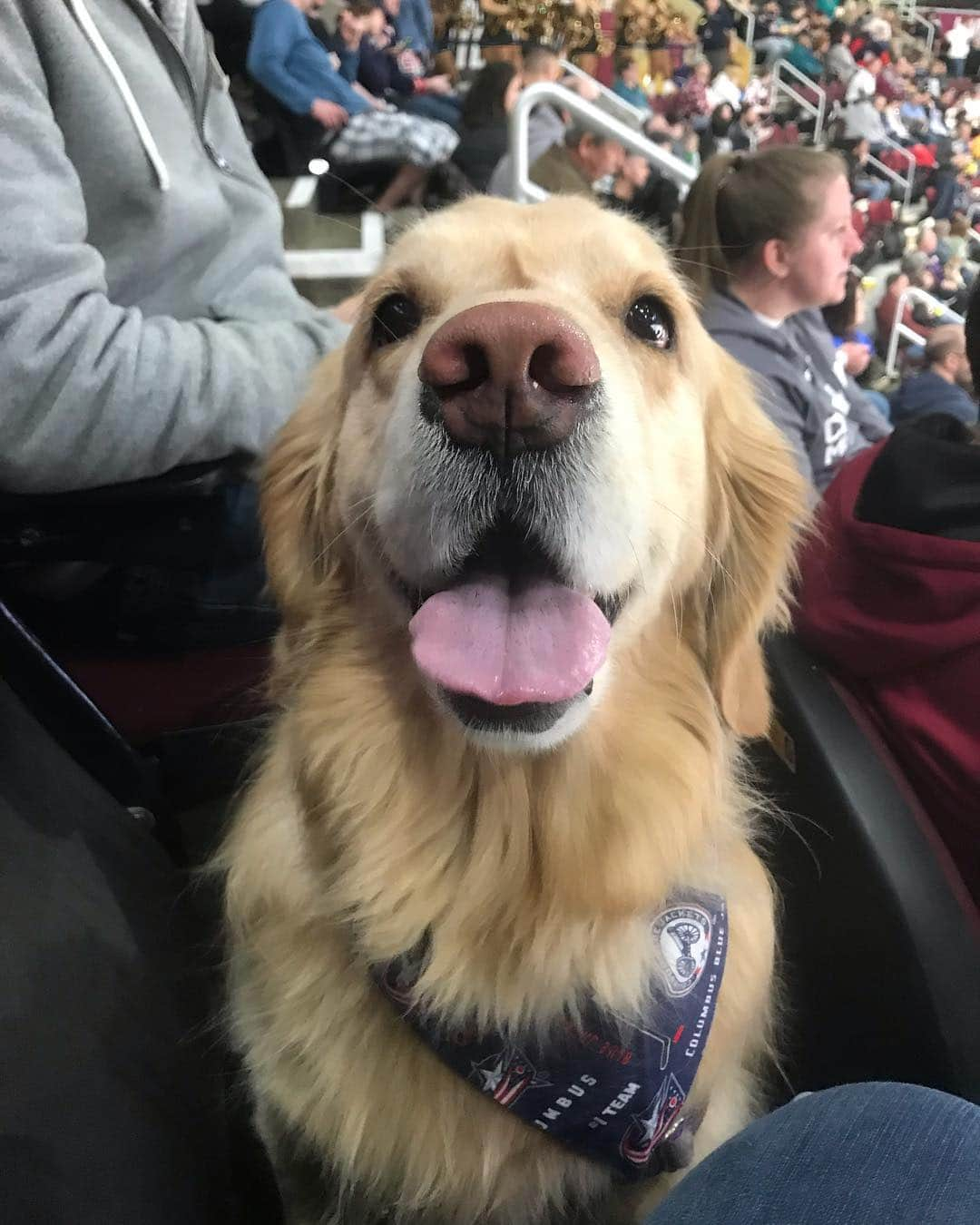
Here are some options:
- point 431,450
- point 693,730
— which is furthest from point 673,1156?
point 431,450

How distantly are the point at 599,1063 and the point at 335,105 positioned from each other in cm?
237

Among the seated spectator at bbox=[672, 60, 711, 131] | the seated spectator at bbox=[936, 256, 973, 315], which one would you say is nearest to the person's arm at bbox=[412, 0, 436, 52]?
the seated spectator at bbox=[672, 60, 711, 131]

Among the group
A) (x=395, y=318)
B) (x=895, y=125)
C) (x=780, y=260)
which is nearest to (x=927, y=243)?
(x=895, y=125)

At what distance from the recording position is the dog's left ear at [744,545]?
0.90 meters

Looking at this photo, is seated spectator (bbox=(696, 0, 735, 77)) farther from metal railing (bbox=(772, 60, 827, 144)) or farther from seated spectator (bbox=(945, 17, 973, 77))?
seated spectator (bbox=(945, 17, 973, 77))

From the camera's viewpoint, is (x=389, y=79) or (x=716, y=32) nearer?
(x=389, y=79)

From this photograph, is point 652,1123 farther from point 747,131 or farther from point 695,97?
point 747,131

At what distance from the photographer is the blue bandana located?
0.77 m

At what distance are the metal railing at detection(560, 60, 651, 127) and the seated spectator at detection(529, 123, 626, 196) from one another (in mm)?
123

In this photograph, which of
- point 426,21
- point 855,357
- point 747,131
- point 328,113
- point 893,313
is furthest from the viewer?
point 893,313

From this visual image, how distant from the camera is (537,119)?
2354 mm

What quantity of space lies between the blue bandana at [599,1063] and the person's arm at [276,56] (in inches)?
86.4

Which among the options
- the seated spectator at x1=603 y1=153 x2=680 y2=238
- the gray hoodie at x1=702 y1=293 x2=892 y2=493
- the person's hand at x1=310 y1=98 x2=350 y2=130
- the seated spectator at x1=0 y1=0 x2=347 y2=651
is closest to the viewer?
the seated spectator at x1=0 y1=0 x2=347 y2=651

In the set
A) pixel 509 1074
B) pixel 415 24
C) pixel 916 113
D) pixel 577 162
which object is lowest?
pixel 509 1074
